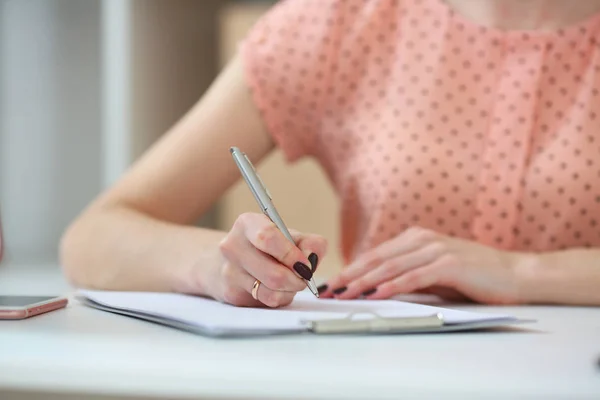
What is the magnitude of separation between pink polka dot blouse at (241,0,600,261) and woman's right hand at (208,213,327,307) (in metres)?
0.38

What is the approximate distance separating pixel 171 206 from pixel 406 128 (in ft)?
0.99

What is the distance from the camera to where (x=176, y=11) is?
1912mm

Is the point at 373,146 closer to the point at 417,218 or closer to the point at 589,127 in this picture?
the point at 417,218

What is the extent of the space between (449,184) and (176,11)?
1.07 m

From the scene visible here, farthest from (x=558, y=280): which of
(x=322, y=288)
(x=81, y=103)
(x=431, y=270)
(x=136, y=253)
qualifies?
(x=81, y=103)

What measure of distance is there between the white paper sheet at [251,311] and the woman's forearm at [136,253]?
42 millimetres

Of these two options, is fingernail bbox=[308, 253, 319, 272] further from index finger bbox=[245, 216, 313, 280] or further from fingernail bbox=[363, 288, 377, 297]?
fingernail bbox=[363, 288, 377, 297]

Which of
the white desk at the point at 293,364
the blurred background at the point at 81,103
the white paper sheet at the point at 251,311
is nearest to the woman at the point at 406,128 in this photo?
the white paper sheet at the point at 251,311

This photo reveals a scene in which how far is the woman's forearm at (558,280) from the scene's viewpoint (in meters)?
0.81

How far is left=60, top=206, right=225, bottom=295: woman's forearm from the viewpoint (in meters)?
0.79

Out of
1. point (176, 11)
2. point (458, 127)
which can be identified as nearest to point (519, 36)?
point (458, 127)

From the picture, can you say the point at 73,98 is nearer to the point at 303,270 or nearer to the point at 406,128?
the point at 406,128

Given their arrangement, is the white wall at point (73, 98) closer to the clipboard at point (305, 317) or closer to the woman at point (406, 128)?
the woman at point (406, 128)

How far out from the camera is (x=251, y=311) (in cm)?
64
